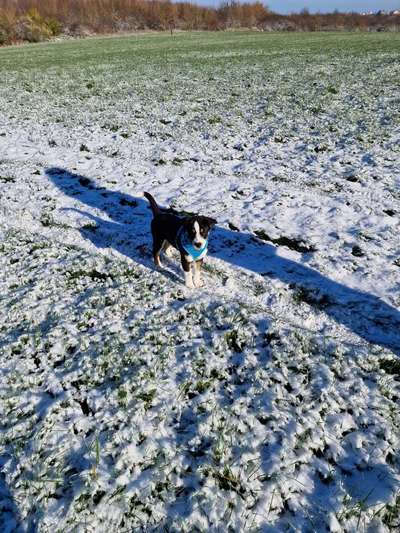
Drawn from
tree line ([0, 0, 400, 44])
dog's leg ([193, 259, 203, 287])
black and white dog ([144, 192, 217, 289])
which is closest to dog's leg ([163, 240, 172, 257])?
black and white dog ([144, 192, 217, 289])

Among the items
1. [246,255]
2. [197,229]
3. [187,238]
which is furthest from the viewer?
[246,255]

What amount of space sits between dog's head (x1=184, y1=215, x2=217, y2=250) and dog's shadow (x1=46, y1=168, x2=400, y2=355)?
129 cm

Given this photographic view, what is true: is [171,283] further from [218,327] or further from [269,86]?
[269,86]

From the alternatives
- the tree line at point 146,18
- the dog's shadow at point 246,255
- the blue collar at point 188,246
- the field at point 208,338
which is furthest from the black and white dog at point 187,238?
the tree line at point 146,18

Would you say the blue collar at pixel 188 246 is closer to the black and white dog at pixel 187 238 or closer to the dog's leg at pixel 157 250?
the black and white dog at pixel 187 238

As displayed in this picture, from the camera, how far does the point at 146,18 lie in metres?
97.7

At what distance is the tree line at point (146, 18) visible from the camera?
74562 mm

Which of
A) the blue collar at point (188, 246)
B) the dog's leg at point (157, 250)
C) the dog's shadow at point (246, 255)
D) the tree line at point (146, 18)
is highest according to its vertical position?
the tree line at point (146, 18)

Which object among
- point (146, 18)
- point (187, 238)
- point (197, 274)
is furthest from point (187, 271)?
point (146, 18)

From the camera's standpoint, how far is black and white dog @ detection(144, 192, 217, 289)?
22.1 ft

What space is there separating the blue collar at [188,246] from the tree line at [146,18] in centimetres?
7668

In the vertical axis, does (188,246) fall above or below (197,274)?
above

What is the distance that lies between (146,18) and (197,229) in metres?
110

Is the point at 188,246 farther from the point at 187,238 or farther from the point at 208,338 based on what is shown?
the point at 208,338
